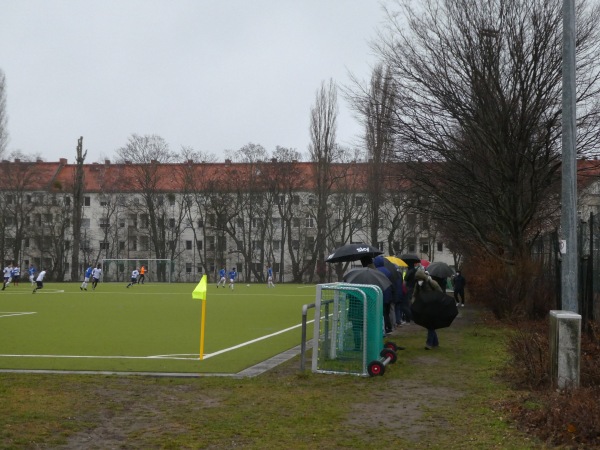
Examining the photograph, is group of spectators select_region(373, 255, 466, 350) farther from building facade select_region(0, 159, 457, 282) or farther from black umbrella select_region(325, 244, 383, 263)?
building facade select_region(0, 159, 457, 282)

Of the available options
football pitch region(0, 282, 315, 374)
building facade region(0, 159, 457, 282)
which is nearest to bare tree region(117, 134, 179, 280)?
building facade region(0, 159, 457, 282)

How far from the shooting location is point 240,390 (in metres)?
10.9

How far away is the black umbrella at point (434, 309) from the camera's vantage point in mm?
15484

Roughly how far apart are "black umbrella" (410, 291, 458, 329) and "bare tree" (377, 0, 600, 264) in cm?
858

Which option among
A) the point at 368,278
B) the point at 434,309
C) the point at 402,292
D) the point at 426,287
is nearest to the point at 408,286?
the point at 402,292

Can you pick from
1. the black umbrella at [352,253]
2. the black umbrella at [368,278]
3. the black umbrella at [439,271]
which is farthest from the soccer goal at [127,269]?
the black umbrella at [368,278]

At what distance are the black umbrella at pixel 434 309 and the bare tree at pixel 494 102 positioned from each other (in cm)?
858

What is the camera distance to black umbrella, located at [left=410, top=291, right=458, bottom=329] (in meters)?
15.5

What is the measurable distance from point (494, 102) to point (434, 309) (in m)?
9.11

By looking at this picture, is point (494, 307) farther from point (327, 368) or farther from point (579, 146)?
point (327, 368)

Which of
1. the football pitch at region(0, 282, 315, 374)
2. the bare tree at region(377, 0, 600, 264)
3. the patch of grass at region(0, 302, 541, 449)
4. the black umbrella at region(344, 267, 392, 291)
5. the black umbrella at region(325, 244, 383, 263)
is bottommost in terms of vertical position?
the patch of grass at region(0, 302, 541, 449)

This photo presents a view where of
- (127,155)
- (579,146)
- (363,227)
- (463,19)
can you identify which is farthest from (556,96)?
(127,155)

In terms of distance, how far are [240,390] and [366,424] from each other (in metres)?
2.64

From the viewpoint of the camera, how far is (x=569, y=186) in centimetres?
1126
